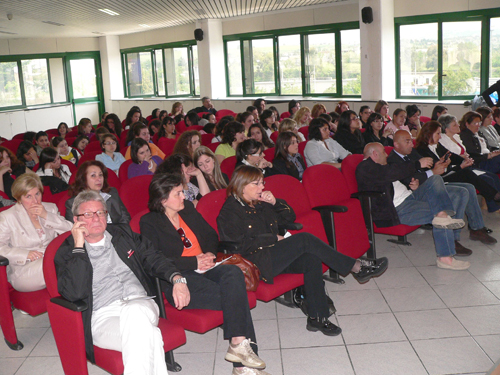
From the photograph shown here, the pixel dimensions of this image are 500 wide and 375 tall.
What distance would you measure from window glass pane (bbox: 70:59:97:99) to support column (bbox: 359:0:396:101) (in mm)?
10343

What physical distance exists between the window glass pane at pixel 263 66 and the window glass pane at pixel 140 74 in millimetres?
4422

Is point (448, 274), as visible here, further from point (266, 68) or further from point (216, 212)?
point (266, 68)

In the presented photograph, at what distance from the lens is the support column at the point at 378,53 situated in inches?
421

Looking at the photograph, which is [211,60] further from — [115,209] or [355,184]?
[115,209]

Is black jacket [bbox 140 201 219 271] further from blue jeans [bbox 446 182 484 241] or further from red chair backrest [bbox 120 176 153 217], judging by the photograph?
blue jeans [bbox 446 182 484 241]

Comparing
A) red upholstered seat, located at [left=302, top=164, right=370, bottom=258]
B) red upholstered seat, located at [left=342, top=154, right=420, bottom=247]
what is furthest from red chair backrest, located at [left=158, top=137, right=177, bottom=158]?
red upholstered seat, located at [left=302, top=164, right=370, bottom=258]

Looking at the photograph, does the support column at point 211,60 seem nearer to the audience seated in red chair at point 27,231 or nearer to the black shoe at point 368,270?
the audience seated in red chair at point 27,231

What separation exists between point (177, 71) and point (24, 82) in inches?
186

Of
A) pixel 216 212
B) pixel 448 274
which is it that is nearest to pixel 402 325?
pixel 448 274

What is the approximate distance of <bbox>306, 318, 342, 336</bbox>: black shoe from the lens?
11.2ft

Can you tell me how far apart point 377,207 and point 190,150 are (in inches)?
84.1

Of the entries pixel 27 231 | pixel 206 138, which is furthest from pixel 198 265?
pixel 206 138

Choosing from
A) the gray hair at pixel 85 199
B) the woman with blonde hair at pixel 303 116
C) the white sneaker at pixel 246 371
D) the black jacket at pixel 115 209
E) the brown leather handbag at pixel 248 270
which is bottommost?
the white sneaker at pixel 246 371

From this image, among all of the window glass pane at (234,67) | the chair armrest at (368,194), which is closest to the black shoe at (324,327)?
the chair armrest at (368,194)
